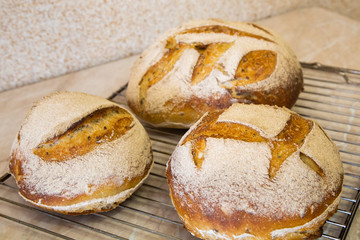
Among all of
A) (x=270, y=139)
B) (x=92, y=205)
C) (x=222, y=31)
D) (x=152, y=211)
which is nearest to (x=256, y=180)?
(x=270, y=139)

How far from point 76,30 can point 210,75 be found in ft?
2.80

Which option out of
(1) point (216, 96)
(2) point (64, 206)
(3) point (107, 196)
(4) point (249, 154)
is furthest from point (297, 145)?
(2) point (64, 206)

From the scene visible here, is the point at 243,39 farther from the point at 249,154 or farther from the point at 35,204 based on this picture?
the point at 35,204

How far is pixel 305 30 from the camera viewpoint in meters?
2.49

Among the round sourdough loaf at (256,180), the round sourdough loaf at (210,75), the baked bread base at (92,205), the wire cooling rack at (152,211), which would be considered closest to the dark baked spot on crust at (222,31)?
the round sourdough loaf at (210,75)

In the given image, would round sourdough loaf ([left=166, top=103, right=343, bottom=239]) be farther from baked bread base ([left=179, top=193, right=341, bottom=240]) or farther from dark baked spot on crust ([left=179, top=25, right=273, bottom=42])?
dark baked spot on crust ([left=179, top=25, right=273, bottom=42])

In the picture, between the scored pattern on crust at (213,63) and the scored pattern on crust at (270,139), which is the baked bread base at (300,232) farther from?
the scored pattern on crust at (213,63)

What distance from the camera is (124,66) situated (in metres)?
2.15

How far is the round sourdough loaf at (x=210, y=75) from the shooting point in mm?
1481

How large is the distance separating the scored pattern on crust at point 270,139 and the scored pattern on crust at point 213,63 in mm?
288

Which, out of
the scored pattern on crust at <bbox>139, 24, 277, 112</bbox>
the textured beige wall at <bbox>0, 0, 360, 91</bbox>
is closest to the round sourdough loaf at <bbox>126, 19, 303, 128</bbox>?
the scored pattern on crust at <bbox>139, 24, 277, 112</bbox>

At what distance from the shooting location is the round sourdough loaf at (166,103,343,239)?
39.9 inches

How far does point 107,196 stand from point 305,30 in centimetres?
183

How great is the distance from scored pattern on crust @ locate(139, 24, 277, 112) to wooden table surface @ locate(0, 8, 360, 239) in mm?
420
